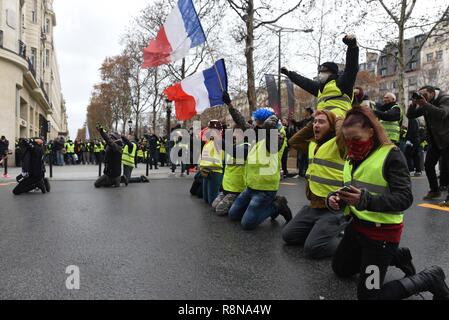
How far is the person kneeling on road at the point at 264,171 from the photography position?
5.07 metres

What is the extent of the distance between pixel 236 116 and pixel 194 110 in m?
3.43

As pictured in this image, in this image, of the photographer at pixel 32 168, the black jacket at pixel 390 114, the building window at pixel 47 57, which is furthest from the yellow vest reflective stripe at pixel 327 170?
the building window at pixel 47 57

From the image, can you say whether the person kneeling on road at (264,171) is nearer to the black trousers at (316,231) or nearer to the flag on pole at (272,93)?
the black trousers at (316,231)

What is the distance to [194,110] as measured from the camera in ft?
30.0

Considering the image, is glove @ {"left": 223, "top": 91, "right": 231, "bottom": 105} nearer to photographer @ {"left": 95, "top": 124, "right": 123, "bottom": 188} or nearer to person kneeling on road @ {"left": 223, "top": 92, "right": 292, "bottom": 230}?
person kneeling on road @ {"left": 223, "top": 92, "right": 292, "bottom": 230}

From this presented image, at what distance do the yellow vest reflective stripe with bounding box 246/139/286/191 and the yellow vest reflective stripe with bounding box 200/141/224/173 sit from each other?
1880 millimetres

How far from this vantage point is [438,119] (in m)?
6.15

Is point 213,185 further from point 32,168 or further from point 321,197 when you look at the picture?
point 32,168

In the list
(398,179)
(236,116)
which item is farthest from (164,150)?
(398,179)

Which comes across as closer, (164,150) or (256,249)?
(256,249)

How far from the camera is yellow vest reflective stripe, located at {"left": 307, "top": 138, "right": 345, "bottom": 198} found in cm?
393

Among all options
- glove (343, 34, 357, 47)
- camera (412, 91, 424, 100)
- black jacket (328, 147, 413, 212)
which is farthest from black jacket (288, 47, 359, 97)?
black jacket (328, 147, 413, 212)

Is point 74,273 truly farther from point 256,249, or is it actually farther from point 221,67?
point 221,67
